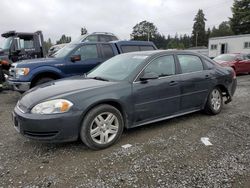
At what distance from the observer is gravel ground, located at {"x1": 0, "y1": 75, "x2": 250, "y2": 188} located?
297 cm

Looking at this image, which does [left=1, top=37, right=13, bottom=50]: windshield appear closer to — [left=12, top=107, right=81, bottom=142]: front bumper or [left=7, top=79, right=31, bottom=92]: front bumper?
[left=7, top=79, right=31, bottom=92]: front bumper

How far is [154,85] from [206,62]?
179 cm

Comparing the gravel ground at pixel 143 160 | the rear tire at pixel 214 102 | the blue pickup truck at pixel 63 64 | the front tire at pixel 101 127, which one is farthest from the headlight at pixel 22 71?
the rear tire at pixel 214 102

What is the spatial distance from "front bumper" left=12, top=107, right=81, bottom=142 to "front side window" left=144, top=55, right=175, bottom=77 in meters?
1.64

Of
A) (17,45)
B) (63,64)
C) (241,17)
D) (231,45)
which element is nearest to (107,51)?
(63,64)

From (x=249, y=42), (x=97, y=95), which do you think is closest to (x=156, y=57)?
(x=97, y=95)

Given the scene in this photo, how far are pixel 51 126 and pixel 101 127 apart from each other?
772 millimetres

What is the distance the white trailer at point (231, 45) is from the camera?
3106cm

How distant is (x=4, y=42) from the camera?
11.1 m

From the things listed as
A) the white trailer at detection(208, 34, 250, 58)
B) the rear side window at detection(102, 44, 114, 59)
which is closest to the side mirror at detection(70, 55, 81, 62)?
the rear side window at detection(102, 44, 114, 59)

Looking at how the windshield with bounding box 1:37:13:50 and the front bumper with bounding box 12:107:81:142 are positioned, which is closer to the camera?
the front bumper with bounding box 12:107:81:142

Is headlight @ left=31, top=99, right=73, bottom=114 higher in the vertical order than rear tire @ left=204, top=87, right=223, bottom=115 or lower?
higher

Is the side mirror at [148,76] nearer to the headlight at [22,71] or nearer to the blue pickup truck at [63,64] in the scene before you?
the blue pickup truck at [63,64]

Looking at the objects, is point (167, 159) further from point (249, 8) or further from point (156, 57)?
point (249, 8)
